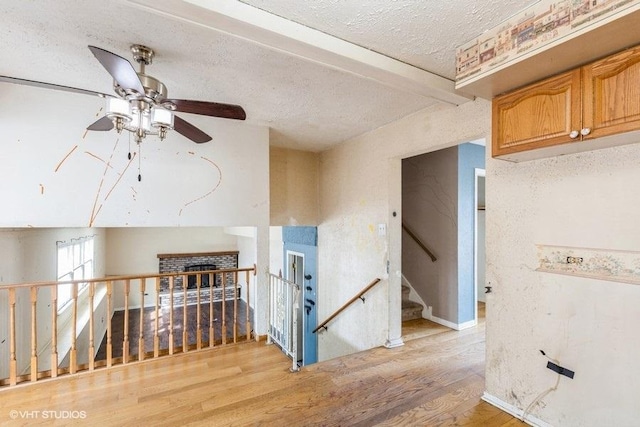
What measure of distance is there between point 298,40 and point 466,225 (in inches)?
126

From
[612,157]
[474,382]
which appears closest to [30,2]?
[612,157]

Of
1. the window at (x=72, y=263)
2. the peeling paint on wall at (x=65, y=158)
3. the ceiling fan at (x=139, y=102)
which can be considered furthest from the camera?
the window at (x=72, y=263)

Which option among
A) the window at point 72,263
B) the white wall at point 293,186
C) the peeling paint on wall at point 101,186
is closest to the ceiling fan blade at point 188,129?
the peeling paint on wall at point 101,186

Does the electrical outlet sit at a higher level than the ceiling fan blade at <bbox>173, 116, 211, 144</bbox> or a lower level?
lower

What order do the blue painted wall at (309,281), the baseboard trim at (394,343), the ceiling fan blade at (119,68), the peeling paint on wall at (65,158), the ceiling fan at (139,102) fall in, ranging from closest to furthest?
the ceiling fan blade at (119,68), the ceiling fan at (139,102), the peeling paint on wall at (65,158), the baseboard trim at (394,343), the blue painted wall at (309,281)

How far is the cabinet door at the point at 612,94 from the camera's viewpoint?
137 centimetres

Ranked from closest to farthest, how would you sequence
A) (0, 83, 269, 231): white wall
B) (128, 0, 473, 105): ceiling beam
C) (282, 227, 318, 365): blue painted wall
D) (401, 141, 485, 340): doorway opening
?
(128, 0, 473, 105): ceiling beam
(0, 83, 269, 231): white wall
(401, 141, 485, 340): doorway opening
(282, 227, 318, 365): blue painted wall

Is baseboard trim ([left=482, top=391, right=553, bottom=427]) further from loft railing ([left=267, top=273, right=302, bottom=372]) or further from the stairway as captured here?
the stairway

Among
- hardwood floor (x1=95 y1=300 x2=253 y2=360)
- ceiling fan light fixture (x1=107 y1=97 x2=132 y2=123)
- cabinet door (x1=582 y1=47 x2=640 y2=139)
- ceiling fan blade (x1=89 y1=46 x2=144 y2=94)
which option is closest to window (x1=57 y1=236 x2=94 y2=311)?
hardwood floor (x1=95 y1=300 x2=253 y2=360)

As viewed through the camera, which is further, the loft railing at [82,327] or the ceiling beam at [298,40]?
the loft railing at [82,327]

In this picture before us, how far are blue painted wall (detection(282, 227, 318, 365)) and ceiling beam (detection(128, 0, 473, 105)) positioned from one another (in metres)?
2.95

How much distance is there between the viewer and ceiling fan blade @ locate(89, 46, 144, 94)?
4.27 feet

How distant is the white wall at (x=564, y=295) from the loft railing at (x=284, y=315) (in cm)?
153

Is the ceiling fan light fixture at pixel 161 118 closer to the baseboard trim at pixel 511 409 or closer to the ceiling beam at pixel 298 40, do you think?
the ceiling beam at pixel 298 40
